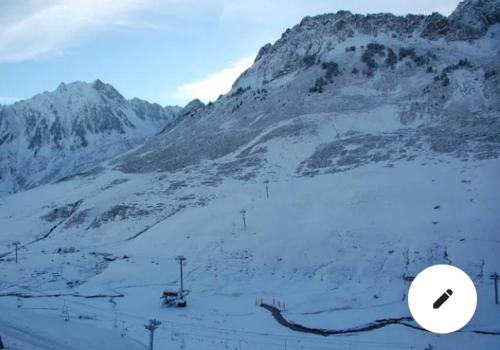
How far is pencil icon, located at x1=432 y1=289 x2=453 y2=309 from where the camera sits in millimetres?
6391

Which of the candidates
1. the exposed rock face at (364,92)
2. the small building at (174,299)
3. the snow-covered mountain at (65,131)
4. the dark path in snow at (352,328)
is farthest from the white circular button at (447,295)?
the snow-covered mountain at (65,131)

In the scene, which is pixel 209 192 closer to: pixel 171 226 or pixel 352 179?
pixel 171 226

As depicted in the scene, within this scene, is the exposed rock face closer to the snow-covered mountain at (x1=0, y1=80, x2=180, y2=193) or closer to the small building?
the small building

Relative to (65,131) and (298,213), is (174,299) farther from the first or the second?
(65,131)

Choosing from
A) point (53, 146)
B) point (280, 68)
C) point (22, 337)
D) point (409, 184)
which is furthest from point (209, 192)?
point (53, 146)

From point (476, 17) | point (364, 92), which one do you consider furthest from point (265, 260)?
point (476, 17)

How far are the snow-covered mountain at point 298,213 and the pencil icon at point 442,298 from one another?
1507cm

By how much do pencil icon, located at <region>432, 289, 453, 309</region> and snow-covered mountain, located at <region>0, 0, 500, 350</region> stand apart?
1507 cm

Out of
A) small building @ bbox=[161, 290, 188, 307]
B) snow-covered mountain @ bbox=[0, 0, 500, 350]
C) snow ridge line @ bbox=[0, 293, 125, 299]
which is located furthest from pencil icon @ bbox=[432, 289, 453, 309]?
snow ridge line @ bbox=[0, 293, 125, 299]

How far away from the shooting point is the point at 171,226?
47156 mm

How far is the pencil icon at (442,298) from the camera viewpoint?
639cm

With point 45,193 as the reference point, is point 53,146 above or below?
above

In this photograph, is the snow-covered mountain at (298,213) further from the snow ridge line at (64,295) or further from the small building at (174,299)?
the small building at (174,299)

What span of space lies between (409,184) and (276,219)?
1157 cm
